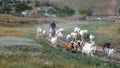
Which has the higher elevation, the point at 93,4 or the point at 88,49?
the point at 88,49

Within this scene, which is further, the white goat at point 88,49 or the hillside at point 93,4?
the hillside at point 93,4

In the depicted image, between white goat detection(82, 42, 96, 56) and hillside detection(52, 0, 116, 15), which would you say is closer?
white goat detection(82, 42, 96, 56)

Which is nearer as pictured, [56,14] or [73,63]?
[73,63]

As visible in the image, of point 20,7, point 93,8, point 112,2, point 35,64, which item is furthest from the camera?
point 112,2

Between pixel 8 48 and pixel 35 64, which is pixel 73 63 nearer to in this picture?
pixel 35 64

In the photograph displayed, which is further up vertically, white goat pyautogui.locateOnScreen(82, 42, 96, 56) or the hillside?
white goat pyautogui.locateOnScreen(82, 42, 96, 56)

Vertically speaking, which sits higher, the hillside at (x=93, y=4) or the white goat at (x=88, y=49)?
the white goat at (x=88, y=49)

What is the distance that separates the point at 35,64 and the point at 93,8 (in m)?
90.7

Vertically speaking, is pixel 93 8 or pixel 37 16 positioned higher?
pixel 37 16

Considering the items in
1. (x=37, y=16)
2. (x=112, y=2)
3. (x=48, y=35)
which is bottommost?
(x=112, y=2)

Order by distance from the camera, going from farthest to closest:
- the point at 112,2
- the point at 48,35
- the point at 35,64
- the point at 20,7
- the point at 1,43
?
the point at 112,2
the point at 20,7
the point at 48,35
the point at 1,43
the point at 35,64

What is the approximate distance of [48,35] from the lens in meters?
40.4

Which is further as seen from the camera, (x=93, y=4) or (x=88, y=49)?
(x=93, y=4)

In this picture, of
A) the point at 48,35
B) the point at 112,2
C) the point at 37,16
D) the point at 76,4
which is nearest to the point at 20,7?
the point at 37,16
